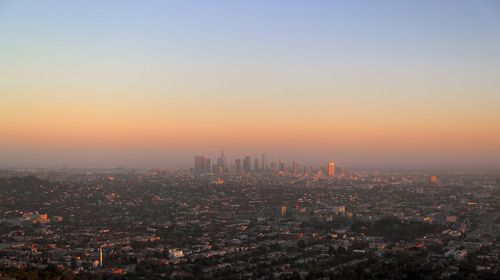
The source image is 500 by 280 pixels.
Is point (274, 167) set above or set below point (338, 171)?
above

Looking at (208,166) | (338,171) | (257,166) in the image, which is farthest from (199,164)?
(338,171)

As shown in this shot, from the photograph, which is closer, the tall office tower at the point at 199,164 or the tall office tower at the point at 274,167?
the tall office tower at the point at 199,164

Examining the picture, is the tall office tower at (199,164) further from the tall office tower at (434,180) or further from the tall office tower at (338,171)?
the tall office tower at (434,180)

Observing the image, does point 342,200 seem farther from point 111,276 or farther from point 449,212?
point 111,276

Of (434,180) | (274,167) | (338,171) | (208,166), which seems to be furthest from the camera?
(274,167)

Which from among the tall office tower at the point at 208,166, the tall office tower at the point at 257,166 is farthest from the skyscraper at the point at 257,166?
the tall office tower at the point at 208,166

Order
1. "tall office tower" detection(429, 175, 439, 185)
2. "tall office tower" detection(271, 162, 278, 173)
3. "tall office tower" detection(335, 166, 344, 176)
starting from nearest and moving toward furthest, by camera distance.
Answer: "tall office tower" detection(429, 175, 439, 185), "tall office tower" detection(335, 166, 344, 176), "tall office tower" detection(271, 162, 278, 173)

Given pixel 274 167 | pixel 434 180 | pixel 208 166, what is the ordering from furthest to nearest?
pixel 274 167 → pixel 208 166 → pixel 434 180

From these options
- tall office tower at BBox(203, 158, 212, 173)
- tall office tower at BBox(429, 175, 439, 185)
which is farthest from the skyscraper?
tall office tower at BBox(429, 175, 439, 185)

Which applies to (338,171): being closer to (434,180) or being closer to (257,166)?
(257,166)

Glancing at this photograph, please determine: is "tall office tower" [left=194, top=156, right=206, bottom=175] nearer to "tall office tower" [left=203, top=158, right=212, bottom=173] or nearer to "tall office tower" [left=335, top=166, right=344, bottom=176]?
"tall office tower" [left=203, top=158, right=212, bottom=173]

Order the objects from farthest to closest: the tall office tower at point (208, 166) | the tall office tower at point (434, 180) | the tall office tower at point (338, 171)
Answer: the tall office tower at point (208, 166), the tall office tower at point (338, 171), the tall office tower at point (434, 180)
